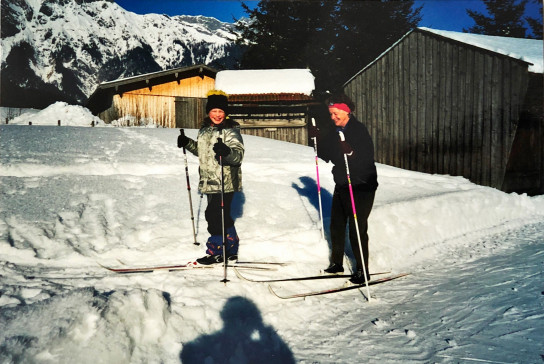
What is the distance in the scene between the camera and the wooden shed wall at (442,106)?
10078 millimetres

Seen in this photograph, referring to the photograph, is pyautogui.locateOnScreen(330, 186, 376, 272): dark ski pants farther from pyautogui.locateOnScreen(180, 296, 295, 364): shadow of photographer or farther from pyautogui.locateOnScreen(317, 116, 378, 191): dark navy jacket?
pyautogui.locateOnScreen(180, 296, 295, 364): shadow of photographer

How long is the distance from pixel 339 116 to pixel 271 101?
1441 centimetres

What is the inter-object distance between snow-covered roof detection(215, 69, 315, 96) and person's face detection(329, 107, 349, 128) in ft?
45.5

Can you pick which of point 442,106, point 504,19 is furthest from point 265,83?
point 504,19

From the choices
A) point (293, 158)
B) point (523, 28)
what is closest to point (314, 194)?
point (293, 158)

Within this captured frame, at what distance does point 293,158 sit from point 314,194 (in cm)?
341

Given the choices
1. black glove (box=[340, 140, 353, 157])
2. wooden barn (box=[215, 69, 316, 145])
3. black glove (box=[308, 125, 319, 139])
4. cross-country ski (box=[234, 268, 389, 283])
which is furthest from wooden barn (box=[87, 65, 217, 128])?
cross-country ski (box=[234, 268, 389, 283])

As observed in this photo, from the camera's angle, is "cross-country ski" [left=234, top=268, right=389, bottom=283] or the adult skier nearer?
"cross-country ski" [left=234, top=268, right=389, bottom=283]

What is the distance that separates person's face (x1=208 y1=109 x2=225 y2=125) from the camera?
4.24 metres

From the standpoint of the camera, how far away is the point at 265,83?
17.9 metres

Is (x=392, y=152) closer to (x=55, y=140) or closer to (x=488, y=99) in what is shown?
(x=488, y=99)

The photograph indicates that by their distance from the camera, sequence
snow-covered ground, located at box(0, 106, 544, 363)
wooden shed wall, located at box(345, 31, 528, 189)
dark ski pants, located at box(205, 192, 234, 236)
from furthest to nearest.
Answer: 1. wooden shed wall, located at box(345, 31, 528, 189)
2. dark ski pants, located at box(205, 192, 234, 236)
3. snow-covered ground, located at box(0, 106, 544, 363)

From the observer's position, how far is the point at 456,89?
11258mm

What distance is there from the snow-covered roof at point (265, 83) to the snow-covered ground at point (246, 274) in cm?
986
